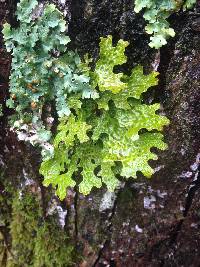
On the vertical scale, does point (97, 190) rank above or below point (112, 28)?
below

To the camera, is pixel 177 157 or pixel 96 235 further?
pixel 96 235

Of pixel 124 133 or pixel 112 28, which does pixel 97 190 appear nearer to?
pixel 124 133

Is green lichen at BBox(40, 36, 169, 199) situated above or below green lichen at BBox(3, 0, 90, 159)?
below

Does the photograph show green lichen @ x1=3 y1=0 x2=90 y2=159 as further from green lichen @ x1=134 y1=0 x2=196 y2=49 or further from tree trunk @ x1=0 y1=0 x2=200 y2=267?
green lichen @ x1=134 y1=0 x2=196 y2=49

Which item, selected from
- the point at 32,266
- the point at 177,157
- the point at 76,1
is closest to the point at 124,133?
the point at 177,157

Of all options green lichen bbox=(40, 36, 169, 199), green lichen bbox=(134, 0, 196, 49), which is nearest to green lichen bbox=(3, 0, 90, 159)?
green lichen bbox=(40, 36, 169, 199)

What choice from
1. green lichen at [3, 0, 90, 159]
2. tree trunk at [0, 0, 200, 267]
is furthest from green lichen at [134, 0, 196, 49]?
green lichen at [3, 0, 90, 159]

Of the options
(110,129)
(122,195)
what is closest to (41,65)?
(110,129)

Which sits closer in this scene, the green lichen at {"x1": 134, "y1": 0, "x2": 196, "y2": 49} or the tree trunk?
the green lichen at {"x1": 134, "y1": 0, "x2": 196, "y2": 49}
